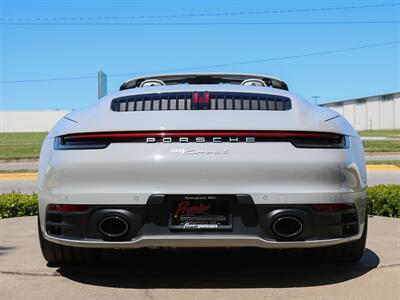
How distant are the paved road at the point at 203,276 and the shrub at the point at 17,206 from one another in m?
2.48

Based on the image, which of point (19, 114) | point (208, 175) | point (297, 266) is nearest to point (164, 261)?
point (297, 266)

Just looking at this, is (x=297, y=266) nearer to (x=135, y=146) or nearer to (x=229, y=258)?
(x=229, y=258)

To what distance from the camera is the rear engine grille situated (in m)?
3.75

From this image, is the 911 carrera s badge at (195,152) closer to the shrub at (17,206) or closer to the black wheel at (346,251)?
the black wheel at (346,251)

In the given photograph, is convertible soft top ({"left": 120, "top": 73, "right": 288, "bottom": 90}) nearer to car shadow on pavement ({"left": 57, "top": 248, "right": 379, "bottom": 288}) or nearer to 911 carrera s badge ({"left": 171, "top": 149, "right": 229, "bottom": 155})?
car shadow on pavement ({"left": 57, "top": 248, "right": 379, "bottom": 288})

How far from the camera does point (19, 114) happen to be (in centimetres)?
9188

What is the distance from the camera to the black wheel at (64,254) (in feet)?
13.1

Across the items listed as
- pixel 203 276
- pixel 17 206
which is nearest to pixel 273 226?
pixel 203 276

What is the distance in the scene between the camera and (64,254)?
4.05m

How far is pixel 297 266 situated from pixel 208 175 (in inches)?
49.9

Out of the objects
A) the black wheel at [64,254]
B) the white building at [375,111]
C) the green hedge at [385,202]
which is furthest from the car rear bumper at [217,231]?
the white building at [375,111]

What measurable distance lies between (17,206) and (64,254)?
3.63 metres

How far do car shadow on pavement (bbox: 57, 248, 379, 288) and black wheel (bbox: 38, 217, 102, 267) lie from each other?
2.5 inches

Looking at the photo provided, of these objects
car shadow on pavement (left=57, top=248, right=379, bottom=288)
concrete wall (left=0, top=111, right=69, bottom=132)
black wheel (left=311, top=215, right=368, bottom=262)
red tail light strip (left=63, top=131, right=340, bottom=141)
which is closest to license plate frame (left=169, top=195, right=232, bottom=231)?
red tail light strip (left=63, top=131, right=340, bottom=141)
